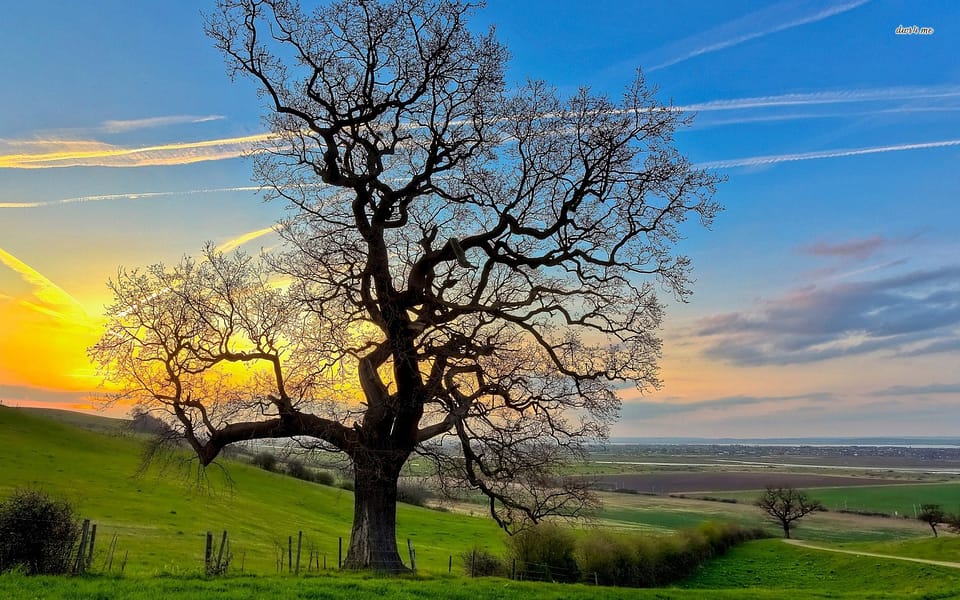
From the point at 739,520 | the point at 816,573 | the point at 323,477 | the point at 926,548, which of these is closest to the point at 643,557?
the point at 816,573

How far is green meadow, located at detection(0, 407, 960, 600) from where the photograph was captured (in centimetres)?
1314

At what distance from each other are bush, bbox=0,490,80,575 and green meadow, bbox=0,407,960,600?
104cm

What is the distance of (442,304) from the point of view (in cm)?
1623

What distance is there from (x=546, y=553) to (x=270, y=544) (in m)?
17.1

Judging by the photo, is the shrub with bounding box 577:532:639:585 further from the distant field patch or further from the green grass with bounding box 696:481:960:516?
the distant field patch

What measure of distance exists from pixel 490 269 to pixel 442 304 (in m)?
1.76

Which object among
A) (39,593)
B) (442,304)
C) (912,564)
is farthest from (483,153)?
(912,564)

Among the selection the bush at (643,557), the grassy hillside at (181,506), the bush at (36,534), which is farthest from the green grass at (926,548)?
the bush at (36,534)

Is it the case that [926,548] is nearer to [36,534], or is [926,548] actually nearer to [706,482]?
[36,534]

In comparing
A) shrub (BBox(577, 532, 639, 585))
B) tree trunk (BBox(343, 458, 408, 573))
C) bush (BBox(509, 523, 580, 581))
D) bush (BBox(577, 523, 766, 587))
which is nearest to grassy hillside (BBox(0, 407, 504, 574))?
bush (BBox(509, 523, 580, 581))

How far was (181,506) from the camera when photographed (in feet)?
133

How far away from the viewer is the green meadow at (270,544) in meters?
13.1

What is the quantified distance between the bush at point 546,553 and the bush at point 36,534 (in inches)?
747

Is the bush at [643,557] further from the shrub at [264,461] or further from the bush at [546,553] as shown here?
the shrub at [264,461]
